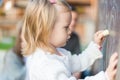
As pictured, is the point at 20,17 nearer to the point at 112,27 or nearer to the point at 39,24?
the point at 39,24

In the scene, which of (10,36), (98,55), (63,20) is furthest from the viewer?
(10,36)

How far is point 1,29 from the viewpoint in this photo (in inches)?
542

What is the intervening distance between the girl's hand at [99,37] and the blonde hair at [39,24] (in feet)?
0.74

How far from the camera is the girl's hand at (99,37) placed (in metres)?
2.72

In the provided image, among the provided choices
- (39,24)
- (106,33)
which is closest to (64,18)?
(39,24)

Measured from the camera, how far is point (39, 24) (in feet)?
8.64

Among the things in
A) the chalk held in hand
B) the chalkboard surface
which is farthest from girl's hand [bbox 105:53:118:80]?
the chalk held in hand

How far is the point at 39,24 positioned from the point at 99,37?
0.34 metres

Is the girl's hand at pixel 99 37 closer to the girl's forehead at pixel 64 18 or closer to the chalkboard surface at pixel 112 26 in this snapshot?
the chalkboard surface at pixel 112 26

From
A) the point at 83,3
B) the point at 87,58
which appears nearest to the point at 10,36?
the point at 83,3

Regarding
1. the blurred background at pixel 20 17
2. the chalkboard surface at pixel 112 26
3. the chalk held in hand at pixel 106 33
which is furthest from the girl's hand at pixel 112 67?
the blurred background at pixel 20 17

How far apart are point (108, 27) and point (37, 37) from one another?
14.4 inches

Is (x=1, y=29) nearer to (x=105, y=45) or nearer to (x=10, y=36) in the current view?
(x=10, y=36)

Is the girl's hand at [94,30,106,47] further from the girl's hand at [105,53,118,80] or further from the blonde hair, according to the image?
the girl's hand at [105,53,118,80]
